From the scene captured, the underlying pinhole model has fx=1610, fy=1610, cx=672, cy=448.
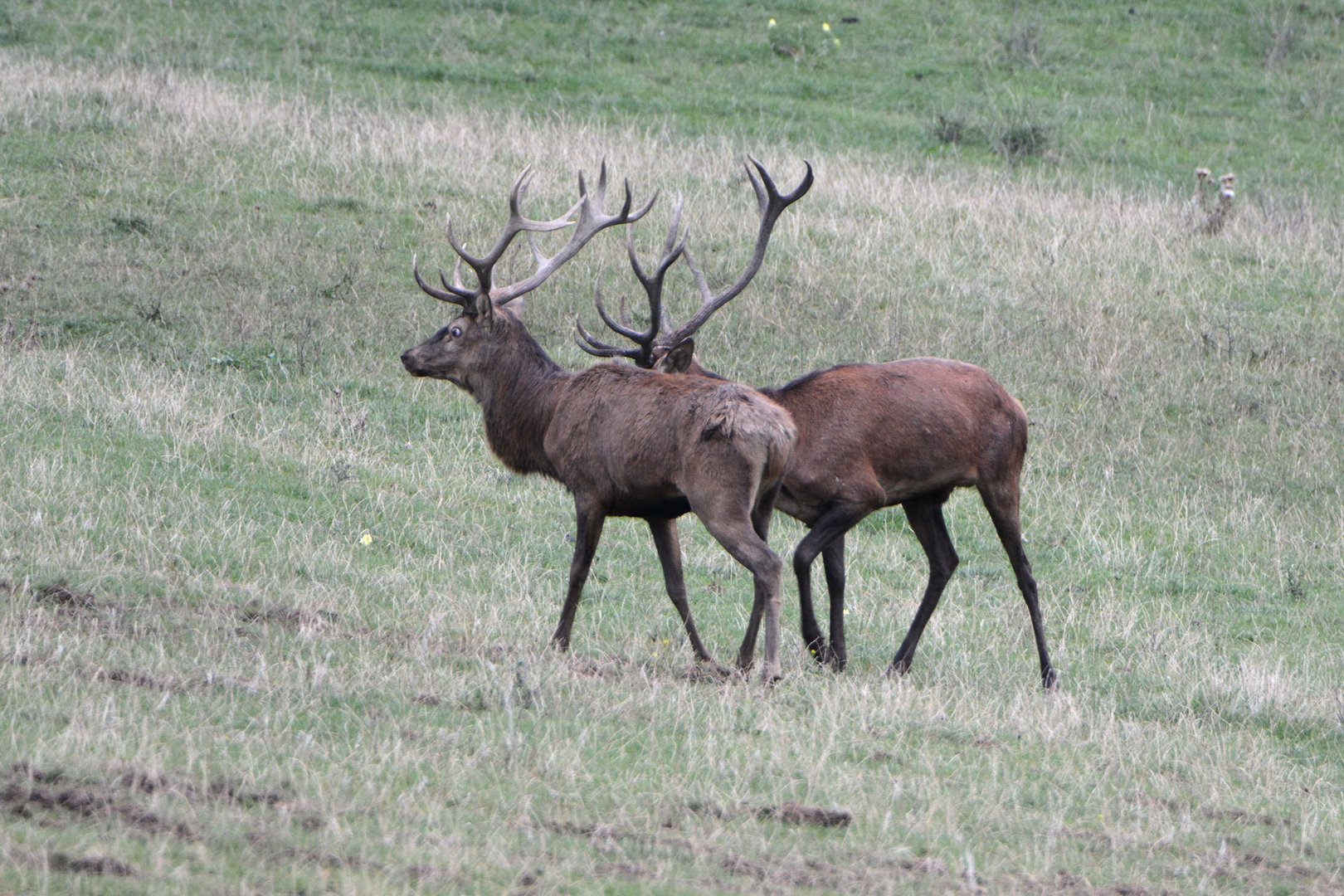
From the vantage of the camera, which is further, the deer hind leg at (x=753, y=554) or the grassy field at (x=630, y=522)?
the deer hind leg at (x=753, y=554)

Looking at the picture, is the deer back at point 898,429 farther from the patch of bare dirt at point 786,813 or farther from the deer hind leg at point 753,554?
the patch of bare dirt at point 786,813

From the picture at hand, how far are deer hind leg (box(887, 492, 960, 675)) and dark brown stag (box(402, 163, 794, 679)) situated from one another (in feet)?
3.24

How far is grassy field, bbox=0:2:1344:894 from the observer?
196 inches

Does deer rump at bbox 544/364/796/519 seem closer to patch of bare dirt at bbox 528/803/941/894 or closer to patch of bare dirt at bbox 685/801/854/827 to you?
patch of bare dirt at bbox 685/801/854/827

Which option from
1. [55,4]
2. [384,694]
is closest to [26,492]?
[384,694]

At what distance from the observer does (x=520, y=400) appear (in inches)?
338

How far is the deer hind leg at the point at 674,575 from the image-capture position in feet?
25.3

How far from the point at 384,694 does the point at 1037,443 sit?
7.56m

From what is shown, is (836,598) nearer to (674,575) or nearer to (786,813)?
(674,575)

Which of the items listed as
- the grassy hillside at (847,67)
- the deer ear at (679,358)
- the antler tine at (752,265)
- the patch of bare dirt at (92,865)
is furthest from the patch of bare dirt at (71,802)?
the grassy hillside at (847,67)

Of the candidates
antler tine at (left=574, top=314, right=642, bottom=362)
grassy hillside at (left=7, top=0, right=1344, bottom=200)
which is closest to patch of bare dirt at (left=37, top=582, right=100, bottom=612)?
→ antler tine at (left=574, top=314, right=642, bottom=362)

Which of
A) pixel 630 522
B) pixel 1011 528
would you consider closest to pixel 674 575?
pixel 1011 528

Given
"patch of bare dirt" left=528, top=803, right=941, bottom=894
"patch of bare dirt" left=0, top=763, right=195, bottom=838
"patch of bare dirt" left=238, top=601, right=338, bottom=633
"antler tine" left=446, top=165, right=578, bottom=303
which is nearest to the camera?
"patch of bare dirt" left=0, top=763, right=195, bottom=838

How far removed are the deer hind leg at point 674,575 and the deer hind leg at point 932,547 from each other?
114 cm
